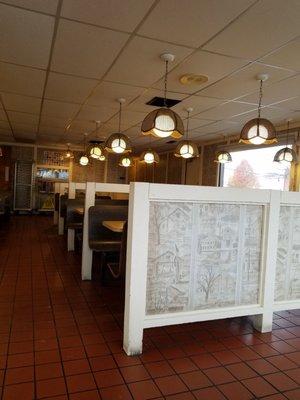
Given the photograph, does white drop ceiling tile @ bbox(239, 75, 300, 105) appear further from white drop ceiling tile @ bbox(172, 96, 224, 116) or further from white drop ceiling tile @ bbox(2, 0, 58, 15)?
white drop ceiling tile @ bbox(2, 0, 58, 15)

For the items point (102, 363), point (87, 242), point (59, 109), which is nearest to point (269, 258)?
point (102, 363)

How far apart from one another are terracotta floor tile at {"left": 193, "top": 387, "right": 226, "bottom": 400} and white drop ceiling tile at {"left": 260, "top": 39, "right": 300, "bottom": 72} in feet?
10.2

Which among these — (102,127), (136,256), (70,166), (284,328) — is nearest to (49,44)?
(136,256)

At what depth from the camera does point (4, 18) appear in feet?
9.36

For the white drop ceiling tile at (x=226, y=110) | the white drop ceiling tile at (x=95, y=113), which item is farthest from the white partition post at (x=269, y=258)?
the white drop ceiling tile at (x=95, y=113)

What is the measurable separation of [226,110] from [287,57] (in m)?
2.49

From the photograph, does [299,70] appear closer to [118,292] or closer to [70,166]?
[118,292]

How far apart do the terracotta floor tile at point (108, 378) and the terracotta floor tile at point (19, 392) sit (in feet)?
1.38

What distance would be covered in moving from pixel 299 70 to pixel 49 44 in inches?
115

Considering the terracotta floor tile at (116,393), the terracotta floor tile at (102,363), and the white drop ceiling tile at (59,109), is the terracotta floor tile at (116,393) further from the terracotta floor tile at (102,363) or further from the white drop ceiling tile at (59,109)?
the white drop ceiling tile at (59,109)

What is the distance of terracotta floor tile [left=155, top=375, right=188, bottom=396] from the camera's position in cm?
204

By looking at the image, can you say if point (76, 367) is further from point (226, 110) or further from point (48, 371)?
point (226, 110)

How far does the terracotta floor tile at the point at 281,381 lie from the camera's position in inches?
83.7

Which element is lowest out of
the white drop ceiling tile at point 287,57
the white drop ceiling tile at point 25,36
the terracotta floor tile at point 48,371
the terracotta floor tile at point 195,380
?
the terracotta floor tile at point 195,380
